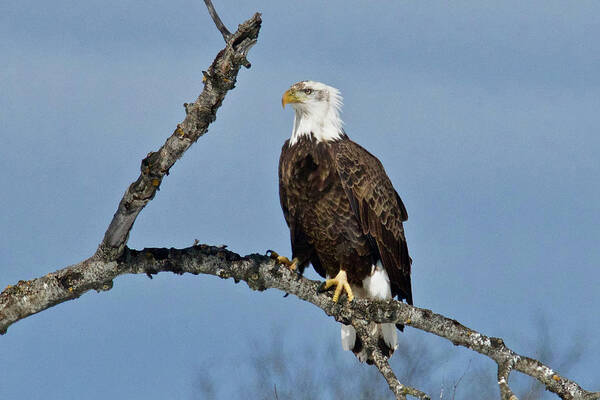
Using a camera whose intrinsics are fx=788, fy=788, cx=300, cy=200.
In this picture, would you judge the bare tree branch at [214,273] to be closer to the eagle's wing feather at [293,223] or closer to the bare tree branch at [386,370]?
the bare tree branch at [386,370]

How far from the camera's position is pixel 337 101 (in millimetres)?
7855

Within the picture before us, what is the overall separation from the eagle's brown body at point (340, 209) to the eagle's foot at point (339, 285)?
0.26m

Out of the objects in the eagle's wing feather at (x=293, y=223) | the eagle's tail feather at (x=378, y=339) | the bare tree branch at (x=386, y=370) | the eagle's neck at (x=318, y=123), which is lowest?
the bare tree branch at (x=386, y=370)

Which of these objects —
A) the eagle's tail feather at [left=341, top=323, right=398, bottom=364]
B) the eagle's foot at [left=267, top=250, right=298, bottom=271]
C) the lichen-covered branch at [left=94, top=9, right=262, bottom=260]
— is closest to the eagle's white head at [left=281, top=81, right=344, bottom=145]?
the eagle's foot at [left=267, top=250, right=298, bottom=271]

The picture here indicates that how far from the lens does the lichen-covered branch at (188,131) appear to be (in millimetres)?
5066

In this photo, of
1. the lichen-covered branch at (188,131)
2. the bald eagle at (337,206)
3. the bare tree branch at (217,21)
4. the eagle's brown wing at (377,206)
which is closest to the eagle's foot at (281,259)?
the bald eagle at (337,206)

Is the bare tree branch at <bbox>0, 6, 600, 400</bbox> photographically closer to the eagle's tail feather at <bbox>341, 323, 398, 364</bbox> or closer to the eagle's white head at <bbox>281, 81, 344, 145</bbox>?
the eagle's tail feather at <bbox>341, 323, 398, 364</bbox>

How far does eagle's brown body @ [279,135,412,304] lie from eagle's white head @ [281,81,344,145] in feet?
0.36

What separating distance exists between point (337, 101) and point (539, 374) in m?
3.24

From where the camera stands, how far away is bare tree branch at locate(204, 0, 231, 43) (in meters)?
5.09

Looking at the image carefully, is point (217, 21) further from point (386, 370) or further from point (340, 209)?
point (386, 370)

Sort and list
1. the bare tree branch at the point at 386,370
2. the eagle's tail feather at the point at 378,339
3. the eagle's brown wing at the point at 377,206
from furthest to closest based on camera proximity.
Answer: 1. the eagle's tail feather at the point at 378,339
2. the eagle's brown wing at the point at 377,206
3. the bare tree branch at the point at 386,370

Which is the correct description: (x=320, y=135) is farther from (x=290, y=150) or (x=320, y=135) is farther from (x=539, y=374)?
(x=539, y=374)

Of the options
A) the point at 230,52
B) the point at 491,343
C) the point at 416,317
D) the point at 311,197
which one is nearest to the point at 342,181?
the point at 311,197
